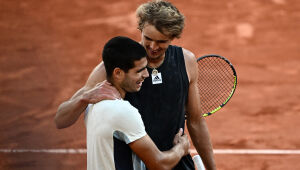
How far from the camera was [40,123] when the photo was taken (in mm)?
8148

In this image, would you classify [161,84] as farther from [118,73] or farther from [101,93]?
[101,93]

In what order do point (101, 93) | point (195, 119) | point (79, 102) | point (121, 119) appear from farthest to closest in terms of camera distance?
point (195, 119) → point (79, 102) → point (101, 93) → point (121, 119)

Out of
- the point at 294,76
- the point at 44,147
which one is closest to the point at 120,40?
the point at 44,147

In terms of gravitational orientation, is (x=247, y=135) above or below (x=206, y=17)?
below

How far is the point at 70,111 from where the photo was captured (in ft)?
12.8

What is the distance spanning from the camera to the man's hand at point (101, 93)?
3684 millimetres

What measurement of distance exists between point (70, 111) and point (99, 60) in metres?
6.31

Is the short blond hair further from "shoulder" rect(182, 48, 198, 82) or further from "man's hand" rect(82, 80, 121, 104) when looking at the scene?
"man's hand" rect(82, 80, 121, 104)

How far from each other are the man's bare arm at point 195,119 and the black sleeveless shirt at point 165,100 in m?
0.08

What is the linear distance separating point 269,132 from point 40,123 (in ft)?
11.2

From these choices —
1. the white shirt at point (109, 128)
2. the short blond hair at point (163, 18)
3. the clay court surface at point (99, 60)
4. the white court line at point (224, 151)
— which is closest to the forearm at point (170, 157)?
the white shirt at point (109, 128)

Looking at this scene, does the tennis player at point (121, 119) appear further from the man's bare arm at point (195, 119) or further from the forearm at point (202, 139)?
the forearm at point (202, 139)

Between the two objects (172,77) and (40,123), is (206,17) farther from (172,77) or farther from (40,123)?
(172,77)

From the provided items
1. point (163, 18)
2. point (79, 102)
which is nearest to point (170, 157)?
point (79, 102)
